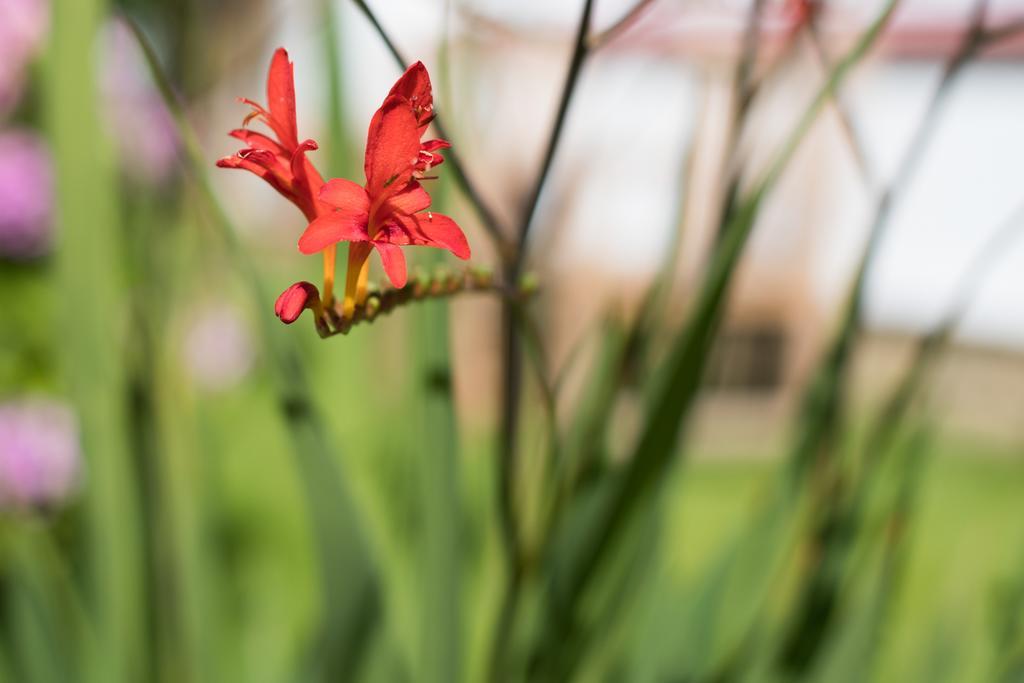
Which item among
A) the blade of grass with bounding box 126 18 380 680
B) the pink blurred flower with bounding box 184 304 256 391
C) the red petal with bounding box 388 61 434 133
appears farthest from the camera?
the pink blurred flower with bounding box 184 304 256 391

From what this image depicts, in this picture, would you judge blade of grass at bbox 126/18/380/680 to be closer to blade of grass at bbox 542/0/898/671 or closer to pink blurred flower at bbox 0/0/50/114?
blade of grass at bbox 542/0/898/671

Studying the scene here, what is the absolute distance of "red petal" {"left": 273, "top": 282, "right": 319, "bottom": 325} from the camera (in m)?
0.14

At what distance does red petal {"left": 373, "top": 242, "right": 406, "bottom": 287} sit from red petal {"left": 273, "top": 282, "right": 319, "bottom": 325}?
0.04 ft

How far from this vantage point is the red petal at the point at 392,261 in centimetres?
14

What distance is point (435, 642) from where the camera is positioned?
0.26 metres

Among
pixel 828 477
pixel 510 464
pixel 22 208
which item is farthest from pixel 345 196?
pixel 22 208

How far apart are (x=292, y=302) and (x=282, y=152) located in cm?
3

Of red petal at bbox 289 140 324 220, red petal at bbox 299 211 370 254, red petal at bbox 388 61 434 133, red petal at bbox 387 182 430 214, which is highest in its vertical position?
red petal at bbox 388 61 434 133

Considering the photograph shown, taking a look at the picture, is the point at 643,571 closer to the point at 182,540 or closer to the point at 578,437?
the point at 578,437

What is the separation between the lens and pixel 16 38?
644mm

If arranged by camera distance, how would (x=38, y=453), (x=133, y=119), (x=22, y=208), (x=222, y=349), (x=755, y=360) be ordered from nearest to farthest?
1. (x=38, y=453)
2. (x=22, y=208)
3. (x=133, y=119)
4. (x=222, y=349)
5. (x=755, y=360)

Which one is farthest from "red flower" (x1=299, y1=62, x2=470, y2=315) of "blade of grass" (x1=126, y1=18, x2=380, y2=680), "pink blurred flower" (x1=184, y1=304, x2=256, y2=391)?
"pink blurred flower" (x1=184, y1=304, x2=256, y2=391)

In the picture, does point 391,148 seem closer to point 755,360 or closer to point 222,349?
point 222,349

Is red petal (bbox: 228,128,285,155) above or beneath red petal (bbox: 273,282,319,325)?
above
